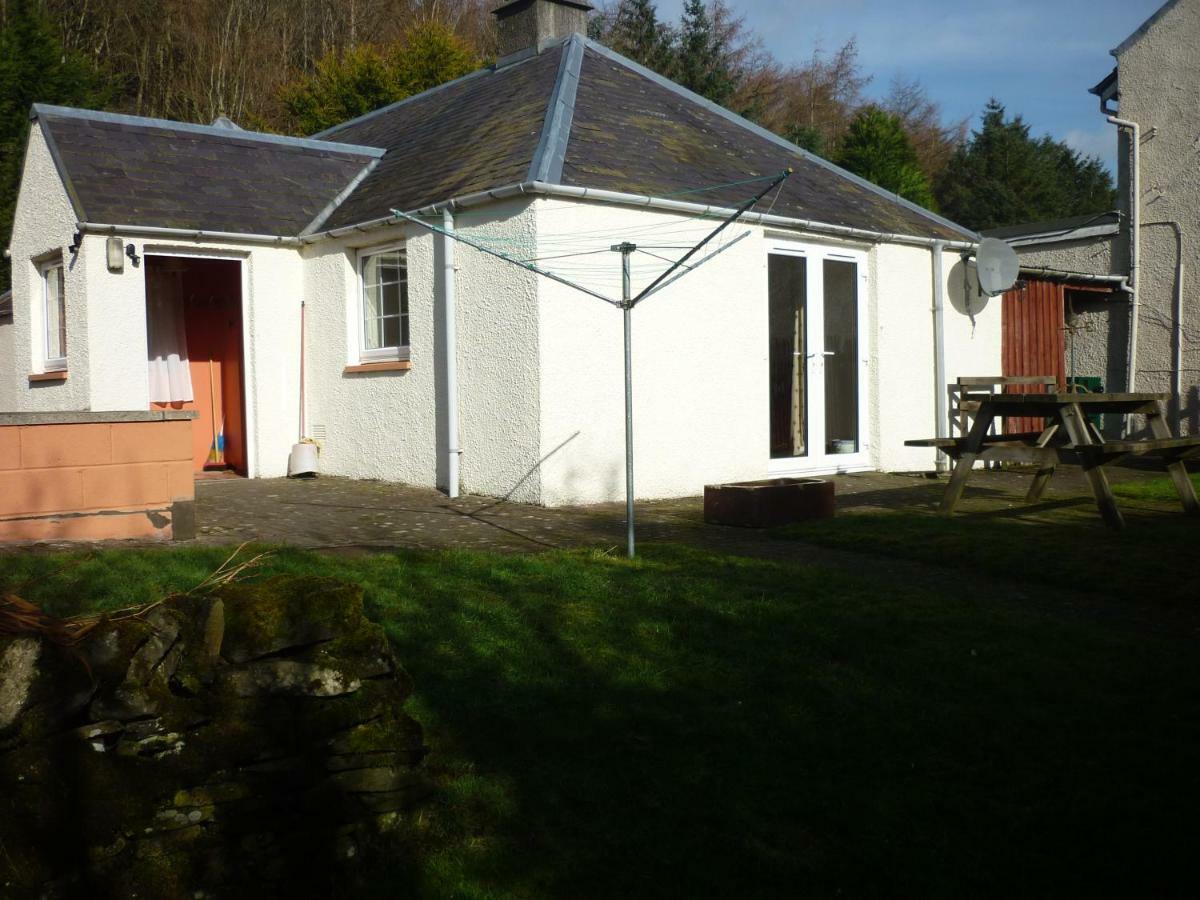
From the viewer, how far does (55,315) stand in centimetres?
1316

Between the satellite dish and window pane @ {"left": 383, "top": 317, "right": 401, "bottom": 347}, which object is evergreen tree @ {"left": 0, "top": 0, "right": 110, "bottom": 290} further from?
the satellite dish

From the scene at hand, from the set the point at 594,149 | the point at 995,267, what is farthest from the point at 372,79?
the point at 995,267

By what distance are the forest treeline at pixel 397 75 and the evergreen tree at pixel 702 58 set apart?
0.05m

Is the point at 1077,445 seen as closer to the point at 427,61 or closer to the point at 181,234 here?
the point at 181,234

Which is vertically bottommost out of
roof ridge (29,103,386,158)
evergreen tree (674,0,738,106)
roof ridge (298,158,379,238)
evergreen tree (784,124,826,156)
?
roof ridge (298,158,379,238)

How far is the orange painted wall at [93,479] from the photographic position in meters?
6.83

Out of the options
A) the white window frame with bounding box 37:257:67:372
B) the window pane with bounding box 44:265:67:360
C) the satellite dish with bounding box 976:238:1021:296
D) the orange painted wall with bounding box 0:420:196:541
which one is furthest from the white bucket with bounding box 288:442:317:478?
the satellite dish with bounding box 976:238:1021:296

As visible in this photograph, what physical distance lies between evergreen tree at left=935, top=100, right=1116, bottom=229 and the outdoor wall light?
112 feet

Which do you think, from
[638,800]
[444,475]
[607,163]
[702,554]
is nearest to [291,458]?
[444,475]

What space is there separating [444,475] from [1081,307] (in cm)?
1150

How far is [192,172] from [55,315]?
2.47m

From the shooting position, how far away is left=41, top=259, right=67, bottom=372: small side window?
12922 mm

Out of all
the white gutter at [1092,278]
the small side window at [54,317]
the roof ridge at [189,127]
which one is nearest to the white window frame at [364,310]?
the roof ridge at [189,127]

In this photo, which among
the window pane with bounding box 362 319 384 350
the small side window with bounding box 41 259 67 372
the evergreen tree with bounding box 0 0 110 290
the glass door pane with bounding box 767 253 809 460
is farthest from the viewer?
the evergreen tree with bounding box 0 0 110 290
